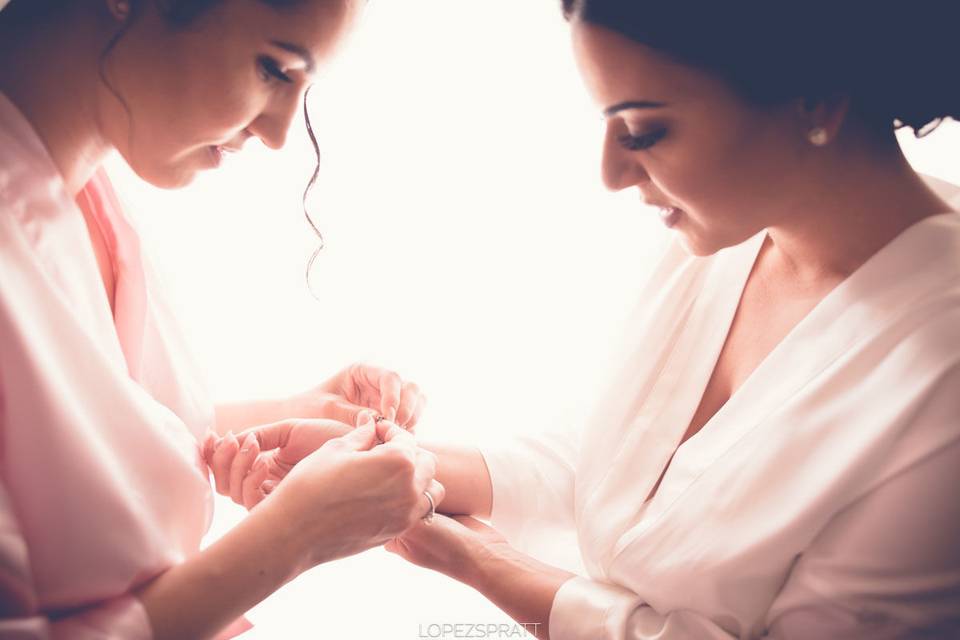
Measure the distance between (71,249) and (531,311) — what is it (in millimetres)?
1006

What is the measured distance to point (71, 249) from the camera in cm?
87

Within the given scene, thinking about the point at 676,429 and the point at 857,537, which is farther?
the point at 676,429

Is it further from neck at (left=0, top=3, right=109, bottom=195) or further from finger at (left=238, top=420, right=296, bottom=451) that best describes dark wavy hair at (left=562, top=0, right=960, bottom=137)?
finger at (left=238, top=420, right=296, bottom=451)

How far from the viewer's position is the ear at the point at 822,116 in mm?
896

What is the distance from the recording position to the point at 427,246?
1556mm

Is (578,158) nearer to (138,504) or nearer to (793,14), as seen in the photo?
(793,14)

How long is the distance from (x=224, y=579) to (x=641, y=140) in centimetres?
77

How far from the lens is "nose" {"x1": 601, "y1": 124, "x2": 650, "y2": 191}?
0.98m

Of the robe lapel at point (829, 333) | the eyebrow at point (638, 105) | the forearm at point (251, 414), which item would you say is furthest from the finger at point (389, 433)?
the eyebrow at point (638, 105)

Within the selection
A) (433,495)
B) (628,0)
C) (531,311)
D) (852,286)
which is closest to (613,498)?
(433,495)

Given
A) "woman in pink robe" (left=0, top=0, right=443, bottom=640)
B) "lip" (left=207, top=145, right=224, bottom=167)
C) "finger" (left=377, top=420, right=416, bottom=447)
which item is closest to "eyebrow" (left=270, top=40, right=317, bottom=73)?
"woman in pink robe" (left=0, top=0, right=443, bottom=640)

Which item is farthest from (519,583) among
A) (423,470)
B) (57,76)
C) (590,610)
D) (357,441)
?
(57,76)

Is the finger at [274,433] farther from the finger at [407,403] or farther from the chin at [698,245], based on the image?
the chin at [698,245]

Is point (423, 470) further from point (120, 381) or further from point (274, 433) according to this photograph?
point (120, 381)
